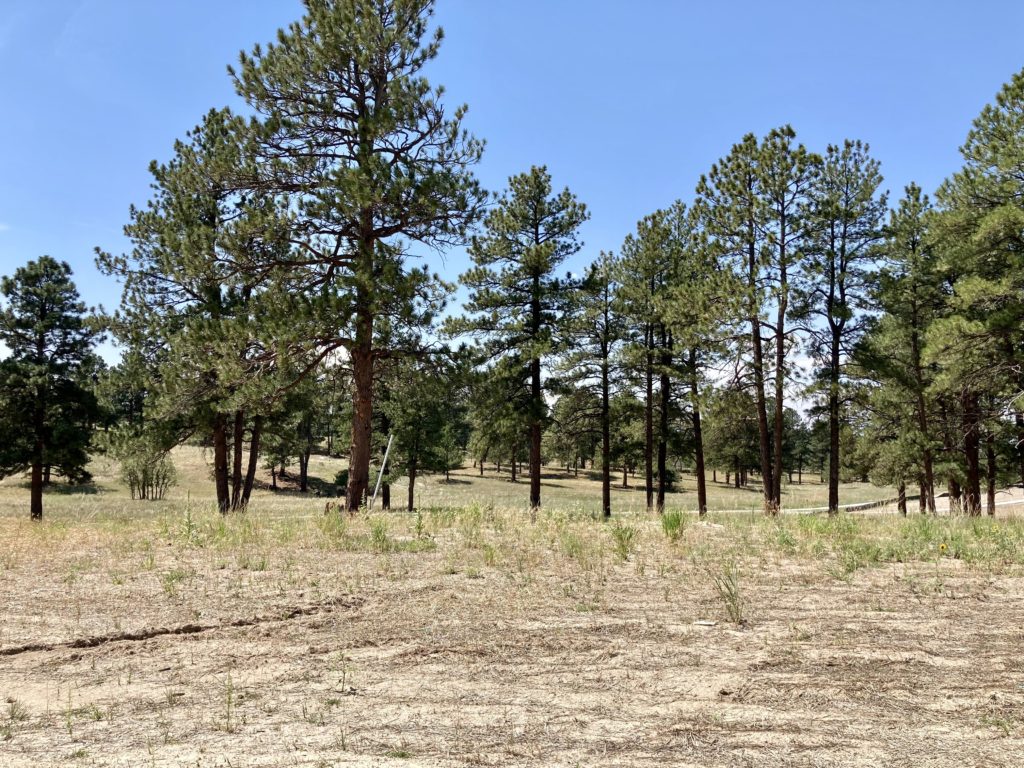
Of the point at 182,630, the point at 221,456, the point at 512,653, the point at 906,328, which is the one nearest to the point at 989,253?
the point at 906,328

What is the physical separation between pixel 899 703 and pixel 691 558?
377 centimetres

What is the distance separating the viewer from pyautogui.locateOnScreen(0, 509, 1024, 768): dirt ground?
3064 millimetres

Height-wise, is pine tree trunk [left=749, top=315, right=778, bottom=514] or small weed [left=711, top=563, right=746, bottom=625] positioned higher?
pine tree trunk [left=749, top=315, right=778, bottom=514]

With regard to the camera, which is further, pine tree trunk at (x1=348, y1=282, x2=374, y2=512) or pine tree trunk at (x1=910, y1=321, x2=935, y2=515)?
pine tree trunk at (x1=910, y1=321, x2=935, y2=515)

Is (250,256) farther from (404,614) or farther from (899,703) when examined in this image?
(899,703)

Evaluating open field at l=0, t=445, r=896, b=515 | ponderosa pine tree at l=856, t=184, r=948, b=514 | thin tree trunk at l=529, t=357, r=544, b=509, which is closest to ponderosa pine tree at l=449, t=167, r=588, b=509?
thin tree trunk at l=529, t=357, r=544, b=509

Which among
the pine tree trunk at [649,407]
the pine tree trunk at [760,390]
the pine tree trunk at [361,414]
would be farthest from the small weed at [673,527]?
the pine tree trunk at [649,407]

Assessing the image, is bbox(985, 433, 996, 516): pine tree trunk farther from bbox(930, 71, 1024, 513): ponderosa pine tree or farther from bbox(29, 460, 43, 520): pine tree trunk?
bbox(29, 460, 43, 520): pine tree trunk

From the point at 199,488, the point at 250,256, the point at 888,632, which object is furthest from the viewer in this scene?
the point at 199,488

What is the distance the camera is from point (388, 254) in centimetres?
1313

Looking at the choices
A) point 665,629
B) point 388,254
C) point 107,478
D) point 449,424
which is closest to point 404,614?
point 665,629

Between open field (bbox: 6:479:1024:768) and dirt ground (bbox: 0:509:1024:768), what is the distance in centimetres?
2

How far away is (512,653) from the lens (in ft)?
14.3

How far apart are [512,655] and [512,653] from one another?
0.04m
